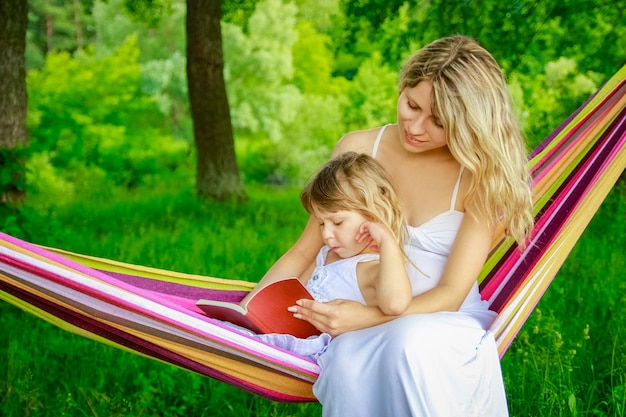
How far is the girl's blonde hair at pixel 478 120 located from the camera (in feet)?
6.20

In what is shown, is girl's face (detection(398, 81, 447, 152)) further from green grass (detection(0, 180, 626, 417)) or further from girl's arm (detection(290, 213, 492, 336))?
green grass (detection(0, 180, 626, 417))

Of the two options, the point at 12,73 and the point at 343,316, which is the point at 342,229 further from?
the point at 12,73

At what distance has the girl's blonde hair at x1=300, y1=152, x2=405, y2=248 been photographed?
193 cm

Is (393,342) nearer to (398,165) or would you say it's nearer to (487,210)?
(487,210)

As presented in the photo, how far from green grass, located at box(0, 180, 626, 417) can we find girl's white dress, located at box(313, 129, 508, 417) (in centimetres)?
65

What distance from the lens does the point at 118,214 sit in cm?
653

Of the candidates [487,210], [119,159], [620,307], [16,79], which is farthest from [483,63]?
[119,159]

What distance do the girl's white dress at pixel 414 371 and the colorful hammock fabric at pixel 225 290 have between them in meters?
0.08

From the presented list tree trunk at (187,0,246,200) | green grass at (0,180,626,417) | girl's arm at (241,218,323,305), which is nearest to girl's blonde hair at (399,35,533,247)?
girl's arm at (241,218,323,305)

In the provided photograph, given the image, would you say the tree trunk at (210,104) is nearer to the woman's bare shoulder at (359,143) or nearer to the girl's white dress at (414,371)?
the woman's bare shoulder at (359,143)

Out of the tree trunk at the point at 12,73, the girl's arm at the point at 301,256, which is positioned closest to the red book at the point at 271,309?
the girl's arm at the point at 301,256

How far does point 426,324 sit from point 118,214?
5244mm

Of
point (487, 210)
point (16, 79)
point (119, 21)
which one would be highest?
point (119, 21)

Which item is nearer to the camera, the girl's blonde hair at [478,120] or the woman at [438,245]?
the woman at [438,245]
